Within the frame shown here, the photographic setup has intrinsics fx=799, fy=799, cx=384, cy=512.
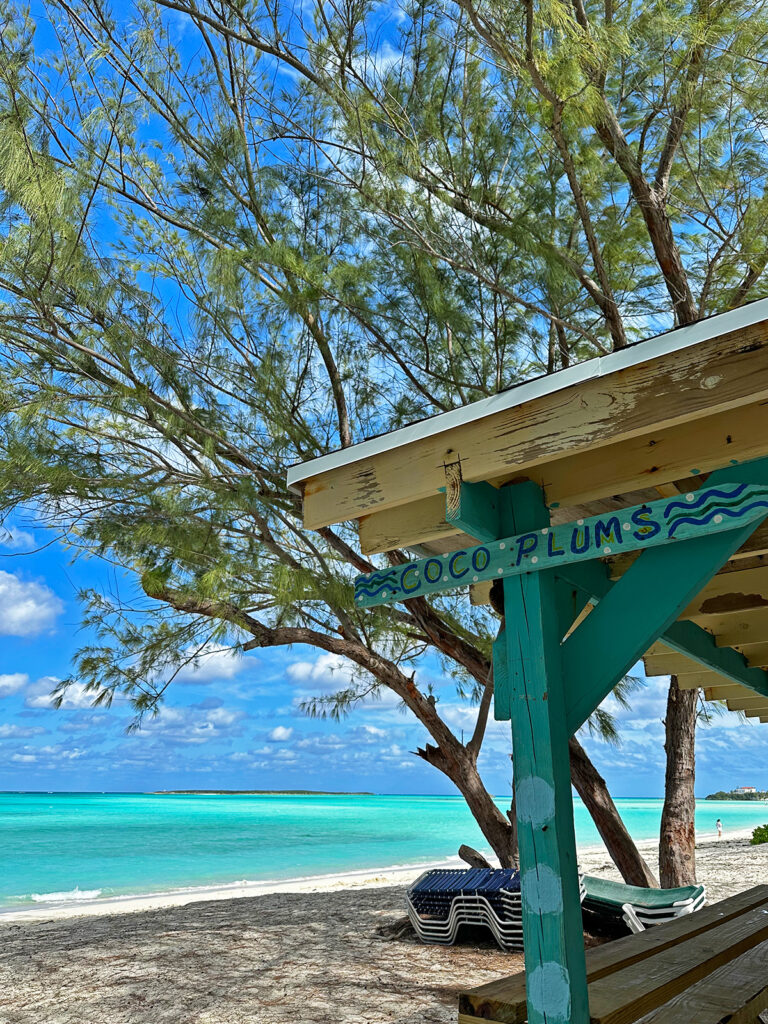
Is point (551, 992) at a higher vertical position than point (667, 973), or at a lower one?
higher

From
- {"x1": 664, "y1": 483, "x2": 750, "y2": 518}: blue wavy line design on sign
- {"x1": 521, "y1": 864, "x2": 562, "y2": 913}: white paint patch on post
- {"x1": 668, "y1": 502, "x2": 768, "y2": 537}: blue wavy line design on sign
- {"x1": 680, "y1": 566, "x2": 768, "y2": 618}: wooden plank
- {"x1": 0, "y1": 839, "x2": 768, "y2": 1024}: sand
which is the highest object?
{"x1": 664, "y1": 483, "x2": 750, "y2": 518}: blue wavy line design on sign

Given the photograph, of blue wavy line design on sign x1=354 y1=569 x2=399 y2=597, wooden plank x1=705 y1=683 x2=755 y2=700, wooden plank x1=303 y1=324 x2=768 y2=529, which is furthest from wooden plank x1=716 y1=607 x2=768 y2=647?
blue wavy line design on sign x1=354 y1=569 x2=399 y2=597

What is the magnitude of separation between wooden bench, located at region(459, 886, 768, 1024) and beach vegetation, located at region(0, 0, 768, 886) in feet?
6.61

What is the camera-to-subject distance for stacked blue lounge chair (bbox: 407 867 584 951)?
3730mm

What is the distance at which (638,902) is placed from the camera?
3725 mm

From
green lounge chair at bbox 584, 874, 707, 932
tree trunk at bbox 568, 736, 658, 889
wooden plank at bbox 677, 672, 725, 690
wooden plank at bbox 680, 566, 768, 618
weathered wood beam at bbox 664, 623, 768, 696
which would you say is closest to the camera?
wooden plank at bbox 680, 566, 768, 618

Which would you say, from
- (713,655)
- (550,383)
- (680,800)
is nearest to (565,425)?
(550,383)

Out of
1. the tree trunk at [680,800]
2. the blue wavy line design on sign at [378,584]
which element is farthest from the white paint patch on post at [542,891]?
the tree trunk at [680,800]

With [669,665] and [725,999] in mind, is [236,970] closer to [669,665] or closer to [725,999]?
[669,665]

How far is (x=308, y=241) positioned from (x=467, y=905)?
3.32 meters

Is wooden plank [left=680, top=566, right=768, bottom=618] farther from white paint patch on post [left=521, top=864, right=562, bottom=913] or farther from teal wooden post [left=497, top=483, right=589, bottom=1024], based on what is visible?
white paint patch on post [left=521, top=864, right=562, bottom=913]

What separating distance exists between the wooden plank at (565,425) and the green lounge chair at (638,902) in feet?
9.33

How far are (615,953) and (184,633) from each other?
322 cm

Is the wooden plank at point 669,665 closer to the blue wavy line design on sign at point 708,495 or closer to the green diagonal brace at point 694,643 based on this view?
the green diagonal brace at point 694,643
